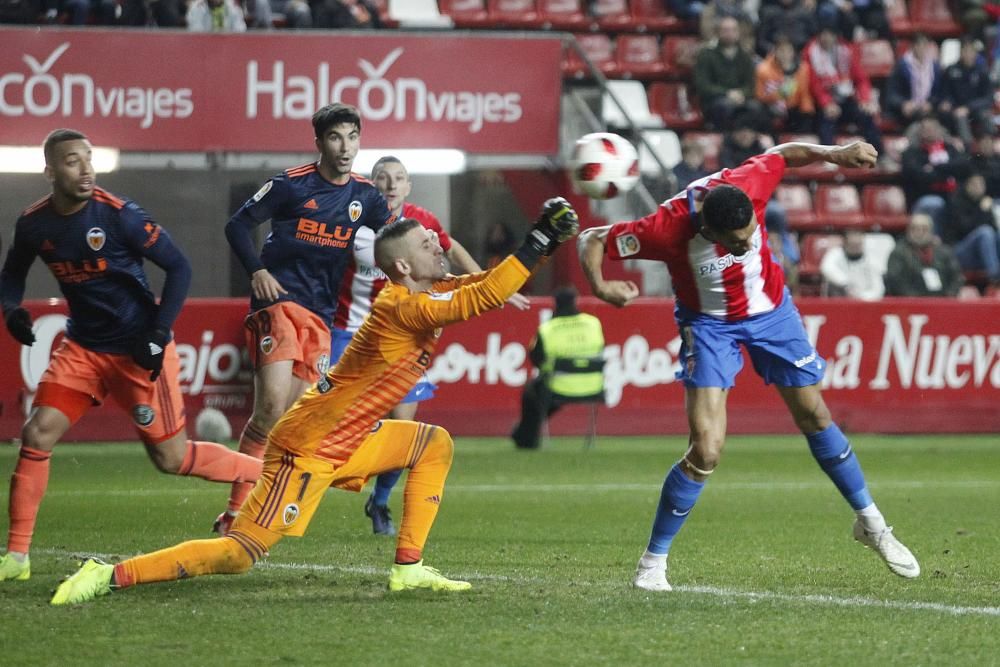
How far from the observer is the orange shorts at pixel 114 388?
738 cm

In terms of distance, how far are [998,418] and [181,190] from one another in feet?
30.5

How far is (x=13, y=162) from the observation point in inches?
690

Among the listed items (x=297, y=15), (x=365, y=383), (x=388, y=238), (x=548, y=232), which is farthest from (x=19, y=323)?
(x=297, y=15)

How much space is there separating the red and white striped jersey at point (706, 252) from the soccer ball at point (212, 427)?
28.3 ft

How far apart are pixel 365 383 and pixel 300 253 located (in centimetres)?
257

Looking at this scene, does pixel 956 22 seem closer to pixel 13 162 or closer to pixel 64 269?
pixel 13 162

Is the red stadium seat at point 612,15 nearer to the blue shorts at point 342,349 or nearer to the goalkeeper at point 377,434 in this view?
the blue shorts at point 342,349

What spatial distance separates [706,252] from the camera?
720cm

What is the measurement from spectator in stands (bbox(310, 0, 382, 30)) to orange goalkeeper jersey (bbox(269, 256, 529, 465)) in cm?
1280

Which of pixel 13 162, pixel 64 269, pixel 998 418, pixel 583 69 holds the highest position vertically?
pixel 583 69

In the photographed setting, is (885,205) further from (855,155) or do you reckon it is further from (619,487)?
(855,155)

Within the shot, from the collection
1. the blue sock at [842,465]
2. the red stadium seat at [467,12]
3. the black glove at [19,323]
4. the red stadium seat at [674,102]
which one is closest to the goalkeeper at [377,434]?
the black glove at [19,323]

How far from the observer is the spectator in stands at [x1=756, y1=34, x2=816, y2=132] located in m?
21.1

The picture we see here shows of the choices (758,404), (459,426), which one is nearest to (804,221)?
(758,404)
